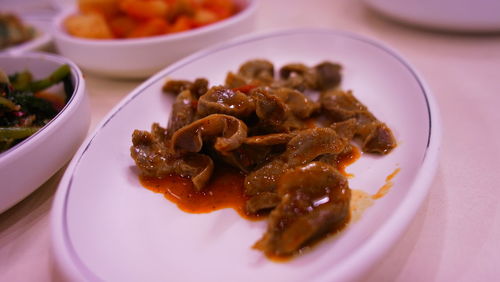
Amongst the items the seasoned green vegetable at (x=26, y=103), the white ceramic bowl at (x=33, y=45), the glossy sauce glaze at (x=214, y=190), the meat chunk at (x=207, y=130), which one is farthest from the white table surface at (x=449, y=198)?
the meat chunk at (x=207, y=130)

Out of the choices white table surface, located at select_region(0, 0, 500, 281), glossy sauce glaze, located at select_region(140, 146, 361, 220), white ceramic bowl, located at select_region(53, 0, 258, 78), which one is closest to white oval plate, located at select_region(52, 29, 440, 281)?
glossy sauce glaze, located at select_region(140, 146, 361, 220)

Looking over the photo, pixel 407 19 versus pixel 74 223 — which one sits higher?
pixel 407 19

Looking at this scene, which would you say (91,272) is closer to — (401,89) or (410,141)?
(410,141)

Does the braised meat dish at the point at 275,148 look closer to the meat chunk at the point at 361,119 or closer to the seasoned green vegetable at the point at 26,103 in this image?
the meat chunk at the point at 361,119

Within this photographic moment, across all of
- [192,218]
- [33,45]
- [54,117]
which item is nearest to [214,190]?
[192,218]

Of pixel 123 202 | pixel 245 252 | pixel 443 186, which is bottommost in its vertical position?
pixel 123 202

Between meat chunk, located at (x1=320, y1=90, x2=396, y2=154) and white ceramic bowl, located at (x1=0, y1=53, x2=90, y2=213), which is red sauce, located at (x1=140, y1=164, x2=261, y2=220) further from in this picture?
meat chunk, located at (x1=320, y1=90, x2=396, y2=154)

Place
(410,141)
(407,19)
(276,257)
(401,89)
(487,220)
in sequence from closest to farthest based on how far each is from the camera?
(276,257) < (487,220) < (410,141) < (401,89) < (407,19)

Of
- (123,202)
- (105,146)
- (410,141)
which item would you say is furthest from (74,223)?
(410,141)
